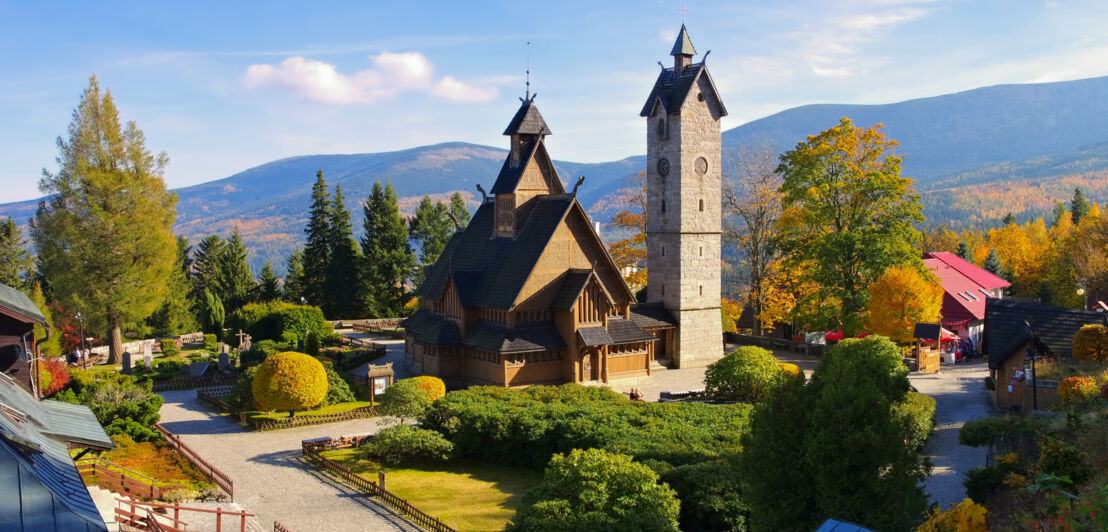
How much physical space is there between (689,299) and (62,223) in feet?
104

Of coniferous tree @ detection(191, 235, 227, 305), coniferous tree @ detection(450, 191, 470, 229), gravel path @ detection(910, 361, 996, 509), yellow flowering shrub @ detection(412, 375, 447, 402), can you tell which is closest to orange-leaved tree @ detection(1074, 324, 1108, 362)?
gravel path @ detection(910, 361, 996, 509)

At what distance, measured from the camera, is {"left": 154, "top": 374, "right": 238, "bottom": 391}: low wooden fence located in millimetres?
37375

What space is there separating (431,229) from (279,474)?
41667 millimetres

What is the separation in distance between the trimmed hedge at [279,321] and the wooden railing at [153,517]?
1111 inches

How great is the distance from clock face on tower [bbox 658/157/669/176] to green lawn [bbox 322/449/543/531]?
19.6m

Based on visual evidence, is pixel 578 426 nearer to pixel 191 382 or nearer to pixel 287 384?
pixel 287 384

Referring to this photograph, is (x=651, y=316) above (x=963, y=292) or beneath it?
beneath

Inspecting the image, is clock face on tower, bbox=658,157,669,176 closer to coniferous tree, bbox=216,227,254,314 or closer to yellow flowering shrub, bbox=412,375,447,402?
yellow flowering shrub, bbox=412,375,447,402

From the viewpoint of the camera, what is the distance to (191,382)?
124ft

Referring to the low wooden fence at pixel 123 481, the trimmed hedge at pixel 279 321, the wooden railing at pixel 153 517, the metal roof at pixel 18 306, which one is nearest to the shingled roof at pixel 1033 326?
the wooden railing at pixel 153 517

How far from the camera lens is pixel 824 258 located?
37312 mm

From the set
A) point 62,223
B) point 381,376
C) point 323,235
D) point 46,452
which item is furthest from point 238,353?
point 46,452

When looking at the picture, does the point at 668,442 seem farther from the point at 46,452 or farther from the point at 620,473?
the point at 46,452

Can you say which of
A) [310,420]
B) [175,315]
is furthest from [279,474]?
[175,315]
